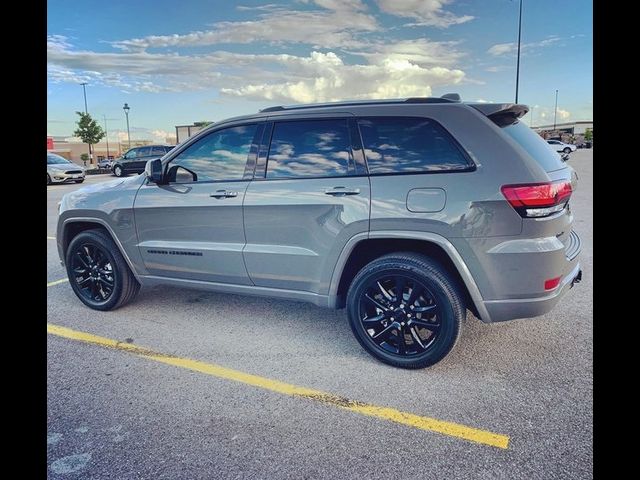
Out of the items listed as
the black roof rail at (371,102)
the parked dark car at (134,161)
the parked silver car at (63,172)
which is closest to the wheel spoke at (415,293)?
the black roof rail at (371,102)

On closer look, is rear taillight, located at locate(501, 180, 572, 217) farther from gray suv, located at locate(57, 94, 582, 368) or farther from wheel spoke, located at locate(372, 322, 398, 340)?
wheel spoke, located at locate(372, 322, 398, 340)

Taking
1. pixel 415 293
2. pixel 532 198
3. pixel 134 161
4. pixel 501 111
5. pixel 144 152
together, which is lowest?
pixel 415 293

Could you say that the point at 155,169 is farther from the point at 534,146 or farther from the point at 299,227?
the point at 534,146

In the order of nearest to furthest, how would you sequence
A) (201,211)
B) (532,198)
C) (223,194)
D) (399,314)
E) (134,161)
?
(532,198) < (399,314) < (223,194) < (201,211) < (134,161)

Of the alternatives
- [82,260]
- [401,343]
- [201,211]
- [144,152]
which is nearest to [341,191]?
[401,343]

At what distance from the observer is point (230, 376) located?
3217 millimetres

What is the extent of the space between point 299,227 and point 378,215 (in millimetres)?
651

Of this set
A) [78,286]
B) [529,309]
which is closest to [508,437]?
[529,309]

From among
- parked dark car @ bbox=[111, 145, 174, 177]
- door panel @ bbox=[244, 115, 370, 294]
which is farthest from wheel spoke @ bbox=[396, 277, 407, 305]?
parked dark car @ bbox=[111, 145, 174, 177]

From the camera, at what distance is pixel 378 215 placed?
10.5 ft

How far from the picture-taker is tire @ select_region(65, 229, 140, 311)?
4430 millimetres

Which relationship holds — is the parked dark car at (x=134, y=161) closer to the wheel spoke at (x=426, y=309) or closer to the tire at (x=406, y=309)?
the tire at (x=406, y=309)
